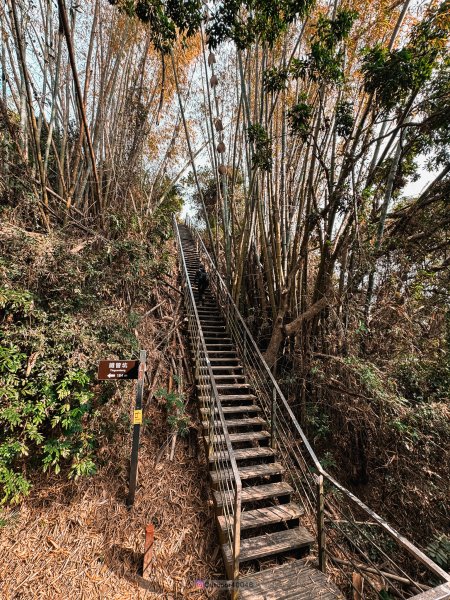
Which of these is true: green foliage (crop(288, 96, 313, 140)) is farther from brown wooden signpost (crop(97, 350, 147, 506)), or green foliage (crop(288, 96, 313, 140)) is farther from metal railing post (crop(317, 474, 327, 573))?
metal railing post (crop(317, 474, 327, 573))

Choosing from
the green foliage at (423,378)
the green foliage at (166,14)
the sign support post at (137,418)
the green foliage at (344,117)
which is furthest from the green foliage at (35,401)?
the green foliage at (344,117)

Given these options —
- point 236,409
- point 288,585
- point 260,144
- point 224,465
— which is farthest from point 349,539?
point 260,144

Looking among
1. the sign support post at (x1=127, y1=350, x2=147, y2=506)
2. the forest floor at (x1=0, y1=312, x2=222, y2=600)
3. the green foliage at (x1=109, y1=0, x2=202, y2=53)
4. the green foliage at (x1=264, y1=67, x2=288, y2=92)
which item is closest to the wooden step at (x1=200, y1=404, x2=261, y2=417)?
the forest floor at (x1=0, y1=312, x2=222, y2=600)

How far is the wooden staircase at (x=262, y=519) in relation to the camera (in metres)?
2.01

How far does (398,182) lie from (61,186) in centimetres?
538

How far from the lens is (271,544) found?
227 centimetres

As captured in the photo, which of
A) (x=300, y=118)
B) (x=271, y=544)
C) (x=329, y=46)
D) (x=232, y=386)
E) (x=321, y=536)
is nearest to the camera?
(x=321, y=536)

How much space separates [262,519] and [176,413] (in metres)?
1.61

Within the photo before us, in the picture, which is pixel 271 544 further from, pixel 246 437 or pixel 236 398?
pixel 236 398

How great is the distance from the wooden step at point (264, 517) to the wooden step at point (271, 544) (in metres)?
0.10

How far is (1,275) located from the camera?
2.58 m

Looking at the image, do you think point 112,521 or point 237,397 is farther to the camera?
point 237,397

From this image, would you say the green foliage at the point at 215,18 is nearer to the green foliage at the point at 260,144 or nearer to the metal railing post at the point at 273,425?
the green foliage at the point at 260,144

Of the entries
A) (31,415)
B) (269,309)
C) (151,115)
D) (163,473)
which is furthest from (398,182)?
(31,415)
